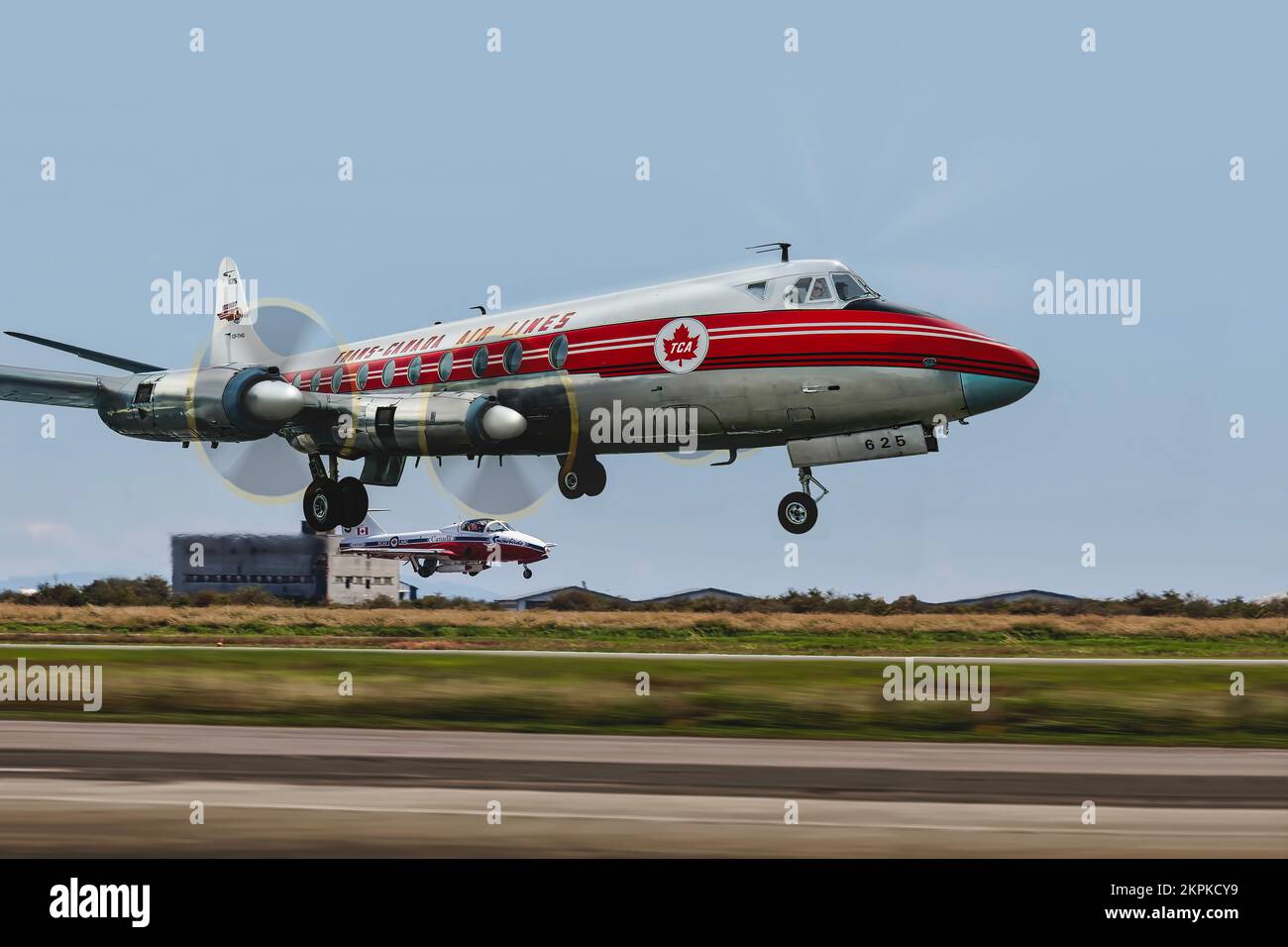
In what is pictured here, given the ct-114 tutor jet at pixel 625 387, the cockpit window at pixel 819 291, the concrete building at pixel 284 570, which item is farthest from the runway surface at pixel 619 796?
the concrete building at pixel 284 570

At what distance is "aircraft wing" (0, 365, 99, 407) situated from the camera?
35.8m

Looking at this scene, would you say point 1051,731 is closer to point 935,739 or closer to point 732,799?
point 935,739

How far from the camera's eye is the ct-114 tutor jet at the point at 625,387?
29.1m

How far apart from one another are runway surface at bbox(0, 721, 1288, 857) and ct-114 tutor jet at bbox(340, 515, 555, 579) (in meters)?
59.0

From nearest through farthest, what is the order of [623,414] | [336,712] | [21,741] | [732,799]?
[732,799]
[21,741]
[336,712]
[623,414]

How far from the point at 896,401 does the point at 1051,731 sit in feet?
27.4

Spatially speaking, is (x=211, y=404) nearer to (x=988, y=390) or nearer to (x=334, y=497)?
(x=334, y=497)

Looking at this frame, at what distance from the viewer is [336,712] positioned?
80.2ft

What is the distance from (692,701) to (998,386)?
9.49 meters

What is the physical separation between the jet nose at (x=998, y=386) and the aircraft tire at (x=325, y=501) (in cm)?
1781
